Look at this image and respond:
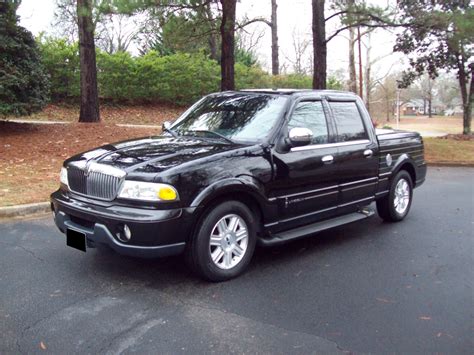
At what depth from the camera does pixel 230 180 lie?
4.12m

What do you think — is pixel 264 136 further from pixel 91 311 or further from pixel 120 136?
pixel 120 136

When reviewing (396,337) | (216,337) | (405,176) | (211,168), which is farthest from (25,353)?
(405,176)

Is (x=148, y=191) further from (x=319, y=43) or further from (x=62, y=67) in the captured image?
(x=62, y=67)

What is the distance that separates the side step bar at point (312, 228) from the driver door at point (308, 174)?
2.5 inches

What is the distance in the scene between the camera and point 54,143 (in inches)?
452

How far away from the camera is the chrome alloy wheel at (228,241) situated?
4.18 metres

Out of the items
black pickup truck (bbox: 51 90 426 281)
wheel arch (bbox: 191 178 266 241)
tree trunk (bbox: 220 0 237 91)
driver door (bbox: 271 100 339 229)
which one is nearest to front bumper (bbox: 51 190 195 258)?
black pickup truck (bbox: 51 90 426 281)

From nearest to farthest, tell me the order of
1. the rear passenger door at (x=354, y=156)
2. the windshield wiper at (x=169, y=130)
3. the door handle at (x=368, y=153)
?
the windshield wiper at (x=169, y=130) < the rear passenger door at (x=354, y=156) < the door handle at (x=368, y=153)

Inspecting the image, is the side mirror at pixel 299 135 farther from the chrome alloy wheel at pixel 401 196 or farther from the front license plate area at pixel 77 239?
the chrome alloy wheel at pixel 401 196

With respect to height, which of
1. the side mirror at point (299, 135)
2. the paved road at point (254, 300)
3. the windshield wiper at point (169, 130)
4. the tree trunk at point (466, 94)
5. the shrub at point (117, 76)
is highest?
the shrub at point (117, 76)

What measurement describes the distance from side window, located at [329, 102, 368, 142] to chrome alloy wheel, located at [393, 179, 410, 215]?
1.19m

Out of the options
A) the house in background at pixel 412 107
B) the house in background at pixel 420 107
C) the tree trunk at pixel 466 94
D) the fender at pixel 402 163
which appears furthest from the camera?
the house in background at pixel 412 107

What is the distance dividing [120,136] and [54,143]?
1.72m

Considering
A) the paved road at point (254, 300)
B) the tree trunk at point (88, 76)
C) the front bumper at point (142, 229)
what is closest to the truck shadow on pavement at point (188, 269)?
the paved road at point (254, 300)
